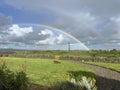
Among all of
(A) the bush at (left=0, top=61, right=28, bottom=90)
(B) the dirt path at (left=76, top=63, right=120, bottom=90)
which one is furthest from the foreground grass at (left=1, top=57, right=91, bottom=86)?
(B) the dirt path at (left=76, top=63, right=120, bottom=90)

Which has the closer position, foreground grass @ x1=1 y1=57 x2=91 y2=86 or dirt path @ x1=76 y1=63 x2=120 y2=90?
foreground grass @ x1=1 y1=57 x2=91 y2=86

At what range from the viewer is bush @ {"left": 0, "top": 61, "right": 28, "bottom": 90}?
33.8ft

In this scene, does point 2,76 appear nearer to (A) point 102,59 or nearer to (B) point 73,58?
(A) point 102,59

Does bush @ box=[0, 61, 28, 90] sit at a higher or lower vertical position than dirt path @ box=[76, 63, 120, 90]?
higher

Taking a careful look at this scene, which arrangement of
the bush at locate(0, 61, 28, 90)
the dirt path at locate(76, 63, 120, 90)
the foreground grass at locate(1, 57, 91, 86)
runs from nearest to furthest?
1. the bush at locate(0, 61, 28, 90)
2. the foreground grass at locate(1, 57, 91, 86)
3. the dirt path at locate(76, 63, 120, 90)

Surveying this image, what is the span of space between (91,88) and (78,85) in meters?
0.79

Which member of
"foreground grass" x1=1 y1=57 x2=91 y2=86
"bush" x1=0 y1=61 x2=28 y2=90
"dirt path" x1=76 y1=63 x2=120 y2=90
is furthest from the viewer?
"dirt path" x1=76 y1=63 x2=120 y2=90

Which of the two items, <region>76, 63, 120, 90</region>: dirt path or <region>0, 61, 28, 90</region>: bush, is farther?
<region>76, 63, 120, 90</region>: dirt path

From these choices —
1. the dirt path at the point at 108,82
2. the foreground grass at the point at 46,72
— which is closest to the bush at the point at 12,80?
the foreground grass at the point at 46,72

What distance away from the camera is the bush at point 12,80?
1030 cm

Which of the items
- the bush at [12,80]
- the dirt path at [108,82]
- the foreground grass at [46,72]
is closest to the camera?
the bush at [12,80]

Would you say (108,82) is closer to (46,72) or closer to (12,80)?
(46,72)

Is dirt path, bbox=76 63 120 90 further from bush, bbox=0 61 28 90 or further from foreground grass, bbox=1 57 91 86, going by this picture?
bush, bbox=0 61 28 90

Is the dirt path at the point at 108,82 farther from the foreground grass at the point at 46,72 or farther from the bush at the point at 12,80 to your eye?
the bush at the point at 12,80
